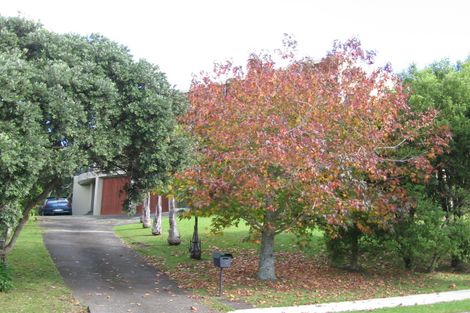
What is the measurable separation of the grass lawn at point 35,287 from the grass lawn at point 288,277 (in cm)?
289

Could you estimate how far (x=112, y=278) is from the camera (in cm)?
1342

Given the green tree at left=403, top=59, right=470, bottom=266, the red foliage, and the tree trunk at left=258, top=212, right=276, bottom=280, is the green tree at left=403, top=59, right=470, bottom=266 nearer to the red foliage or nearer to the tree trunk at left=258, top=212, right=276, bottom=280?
the red foliage

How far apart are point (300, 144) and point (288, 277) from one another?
14.3 ft

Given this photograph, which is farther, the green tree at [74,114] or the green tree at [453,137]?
the green tree at [453,137]

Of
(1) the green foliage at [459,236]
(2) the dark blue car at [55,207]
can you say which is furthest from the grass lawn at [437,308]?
(2) the dark blue car at [55,207]

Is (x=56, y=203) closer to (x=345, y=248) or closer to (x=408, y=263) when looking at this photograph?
(x=345, y=248)

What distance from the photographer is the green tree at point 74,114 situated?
9.31 meters

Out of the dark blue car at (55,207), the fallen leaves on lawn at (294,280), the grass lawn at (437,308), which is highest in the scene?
the dark blue car at (55,207)

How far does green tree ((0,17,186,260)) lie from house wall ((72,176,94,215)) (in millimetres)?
33456

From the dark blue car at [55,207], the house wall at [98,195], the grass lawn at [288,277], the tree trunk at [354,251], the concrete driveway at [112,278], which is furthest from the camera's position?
the house wall at [98,195]

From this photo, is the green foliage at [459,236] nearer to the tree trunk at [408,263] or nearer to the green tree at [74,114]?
the tree trunk at [408,263]

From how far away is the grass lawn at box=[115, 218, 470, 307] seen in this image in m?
11.7

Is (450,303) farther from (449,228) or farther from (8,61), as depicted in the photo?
(8,61)

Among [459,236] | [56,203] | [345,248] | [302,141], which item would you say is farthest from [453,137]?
[56,203]
